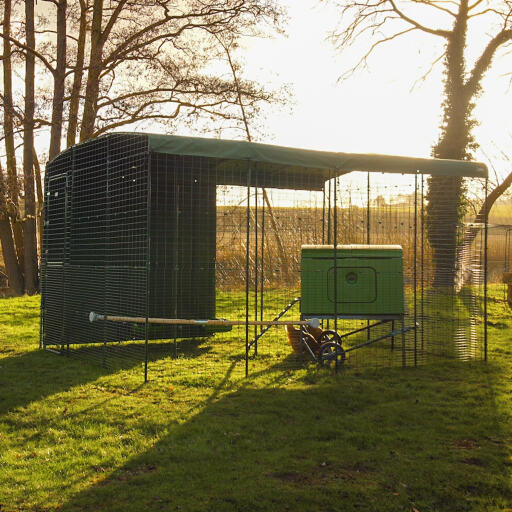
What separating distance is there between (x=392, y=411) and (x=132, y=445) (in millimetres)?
2639

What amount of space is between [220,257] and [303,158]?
3422mm

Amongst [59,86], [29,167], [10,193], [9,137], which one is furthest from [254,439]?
[9,137]

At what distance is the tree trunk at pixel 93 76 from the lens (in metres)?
17.9

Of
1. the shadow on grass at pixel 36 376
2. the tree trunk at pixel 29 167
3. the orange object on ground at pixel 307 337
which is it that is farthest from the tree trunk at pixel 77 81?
the orange object on ground at pixel 307 337

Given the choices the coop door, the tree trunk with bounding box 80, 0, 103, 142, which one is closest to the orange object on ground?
the coop door

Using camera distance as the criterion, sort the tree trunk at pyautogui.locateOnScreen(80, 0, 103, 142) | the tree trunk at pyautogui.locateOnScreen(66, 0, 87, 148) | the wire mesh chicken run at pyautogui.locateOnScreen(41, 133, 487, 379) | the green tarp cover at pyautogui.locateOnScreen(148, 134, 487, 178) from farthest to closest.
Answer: the tree trunk at pyautogui.locateOnScreen(66, 0, 87, 148) < the tree trunk at pyautogui.locateOnScreen(80, 0, 103, 142) < the wire mesh chicken run at pyautogui.locateOnScreen(41, 133, 487, 379) < the green tarp cover at pyautogui.locateOnScreen(148, 134, 487, 178)

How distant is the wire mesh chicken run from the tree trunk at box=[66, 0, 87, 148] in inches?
338

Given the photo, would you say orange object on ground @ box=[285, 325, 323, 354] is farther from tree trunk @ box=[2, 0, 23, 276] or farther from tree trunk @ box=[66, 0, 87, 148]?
tree trunk @ box=[2, 0, 23, 276]

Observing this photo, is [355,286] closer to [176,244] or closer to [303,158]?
[303,158]

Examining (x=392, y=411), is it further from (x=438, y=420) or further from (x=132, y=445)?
(x=132, y=445)

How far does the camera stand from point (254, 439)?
552cm

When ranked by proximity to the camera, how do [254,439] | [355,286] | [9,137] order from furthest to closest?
[9,137] < [355,286] < [254,439]

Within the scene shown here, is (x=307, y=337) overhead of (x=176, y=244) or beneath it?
beneath

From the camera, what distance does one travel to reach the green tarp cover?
7258mm
